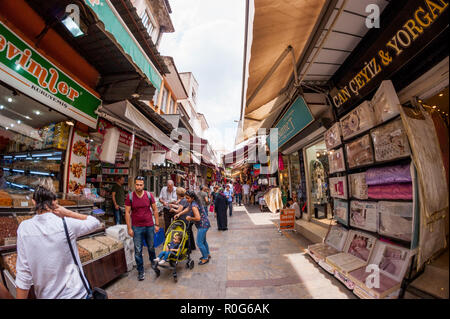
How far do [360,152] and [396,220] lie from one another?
1.27 meters

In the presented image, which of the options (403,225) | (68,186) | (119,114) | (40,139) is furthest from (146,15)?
(403,225)

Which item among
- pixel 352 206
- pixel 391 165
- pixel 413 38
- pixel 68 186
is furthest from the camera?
pixel 68 186

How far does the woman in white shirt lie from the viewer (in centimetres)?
151

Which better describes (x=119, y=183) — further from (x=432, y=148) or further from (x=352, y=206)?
(x=432, y=148)

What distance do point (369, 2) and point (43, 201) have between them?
4.99 m

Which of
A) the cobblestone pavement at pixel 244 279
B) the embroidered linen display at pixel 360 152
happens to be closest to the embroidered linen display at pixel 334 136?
the embroidered linen display at pixel 360 152

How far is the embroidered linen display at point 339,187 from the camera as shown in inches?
147

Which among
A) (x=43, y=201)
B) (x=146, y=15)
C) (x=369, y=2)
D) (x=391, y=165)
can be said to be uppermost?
(x=146, y=15)

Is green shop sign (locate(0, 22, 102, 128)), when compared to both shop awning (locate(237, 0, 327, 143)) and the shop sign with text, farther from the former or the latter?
the shop sign with text

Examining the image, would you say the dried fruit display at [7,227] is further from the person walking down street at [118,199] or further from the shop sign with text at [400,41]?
the shop sign with text at [400,41]

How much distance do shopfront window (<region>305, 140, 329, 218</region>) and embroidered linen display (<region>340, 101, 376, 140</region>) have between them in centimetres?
284

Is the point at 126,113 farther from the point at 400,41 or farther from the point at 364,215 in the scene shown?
the point at 364,215

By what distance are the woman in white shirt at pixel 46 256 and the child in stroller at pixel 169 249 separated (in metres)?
1.79

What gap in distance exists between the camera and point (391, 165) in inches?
111
